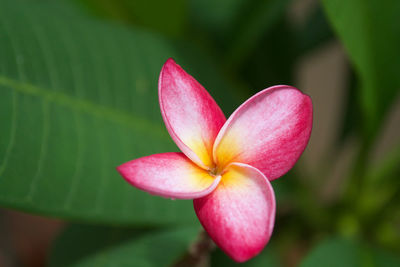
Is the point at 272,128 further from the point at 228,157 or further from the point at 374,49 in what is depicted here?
the point at 374,49

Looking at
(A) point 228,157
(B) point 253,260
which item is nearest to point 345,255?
(B) point 253,260

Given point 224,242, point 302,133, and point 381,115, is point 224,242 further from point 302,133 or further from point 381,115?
point 381,115

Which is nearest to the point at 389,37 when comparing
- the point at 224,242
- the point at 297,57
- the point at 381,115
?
the point at 381,115

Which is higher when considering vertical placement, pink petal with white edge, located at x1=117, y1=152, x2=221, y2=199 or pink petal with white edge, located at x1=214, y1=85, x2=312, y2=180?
pink petal with white edge, located at x1=214, y1=85, x2=312, y2=180

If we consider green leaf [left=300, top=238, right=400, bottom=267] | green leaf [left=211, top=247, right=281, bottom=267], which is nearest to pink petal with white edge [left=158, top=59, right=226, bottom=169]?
green leaf [left=300, top=238, right=400, bottom=267]

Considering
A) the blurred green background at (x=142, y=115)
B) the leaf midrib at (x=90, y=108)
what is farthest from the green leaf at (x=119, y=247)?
the leaf midrib at (x=90, y=108)

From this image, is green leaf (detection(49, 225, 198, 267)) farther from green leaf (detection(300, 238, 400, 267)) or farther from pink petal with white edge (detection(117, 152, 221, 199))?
pink petal with white edge (detection(117, 152, 221, 199))

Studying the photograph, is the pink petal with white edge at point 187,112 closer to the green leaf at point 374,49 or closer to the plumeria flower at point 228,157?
the plumeria flower at point 228,157
